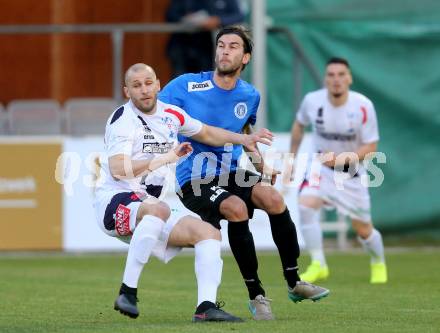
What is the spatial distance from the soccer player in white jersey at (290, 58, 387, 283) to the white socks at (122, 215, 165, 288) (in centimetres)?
453

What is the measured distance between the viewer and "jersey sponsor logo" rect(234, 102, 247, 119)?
9.14 metres

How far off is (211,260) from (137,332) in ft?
2.52

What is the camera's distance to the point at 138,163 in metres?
8.12

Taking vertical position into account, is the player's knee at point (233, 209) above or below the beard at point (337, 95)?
below

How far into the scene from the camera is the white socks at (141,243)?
26.5 feet

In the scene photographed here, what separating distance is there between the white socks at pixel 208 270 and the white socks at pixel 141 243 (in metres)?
0.34

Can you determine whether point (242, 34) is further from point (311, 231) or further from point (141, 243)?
point (311, 231)

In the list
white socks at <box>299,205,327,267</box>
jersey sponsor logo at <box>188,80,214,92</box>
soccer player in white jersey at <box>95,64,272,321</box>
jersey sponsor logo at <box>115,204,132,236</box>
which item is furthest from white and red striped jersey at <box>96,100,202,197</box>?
white socks at <box>299,205,327,267</box>

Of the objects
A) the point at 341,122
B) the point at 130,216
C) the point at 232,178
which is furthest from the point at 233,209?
the point at 341,122

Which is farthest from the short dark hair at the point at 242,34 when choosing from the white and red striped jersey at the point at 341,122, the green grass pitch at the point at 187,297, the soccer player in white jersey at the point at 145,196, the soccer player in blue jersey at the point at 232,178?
the white and red striped jersey at the point at 341,122

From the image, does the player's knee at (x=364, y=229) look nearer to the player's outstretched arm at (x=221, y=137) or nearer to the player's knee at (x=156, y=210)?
the player's outstretched arm at (x=221, y=137)

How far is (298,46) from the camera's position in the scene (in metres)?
16.7

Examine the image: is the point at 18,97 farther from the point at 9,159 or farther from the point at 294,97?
the point at 294,97

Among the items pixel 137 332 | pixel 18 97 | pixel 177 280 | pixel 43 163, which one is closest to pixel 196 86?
pixel 137 332
